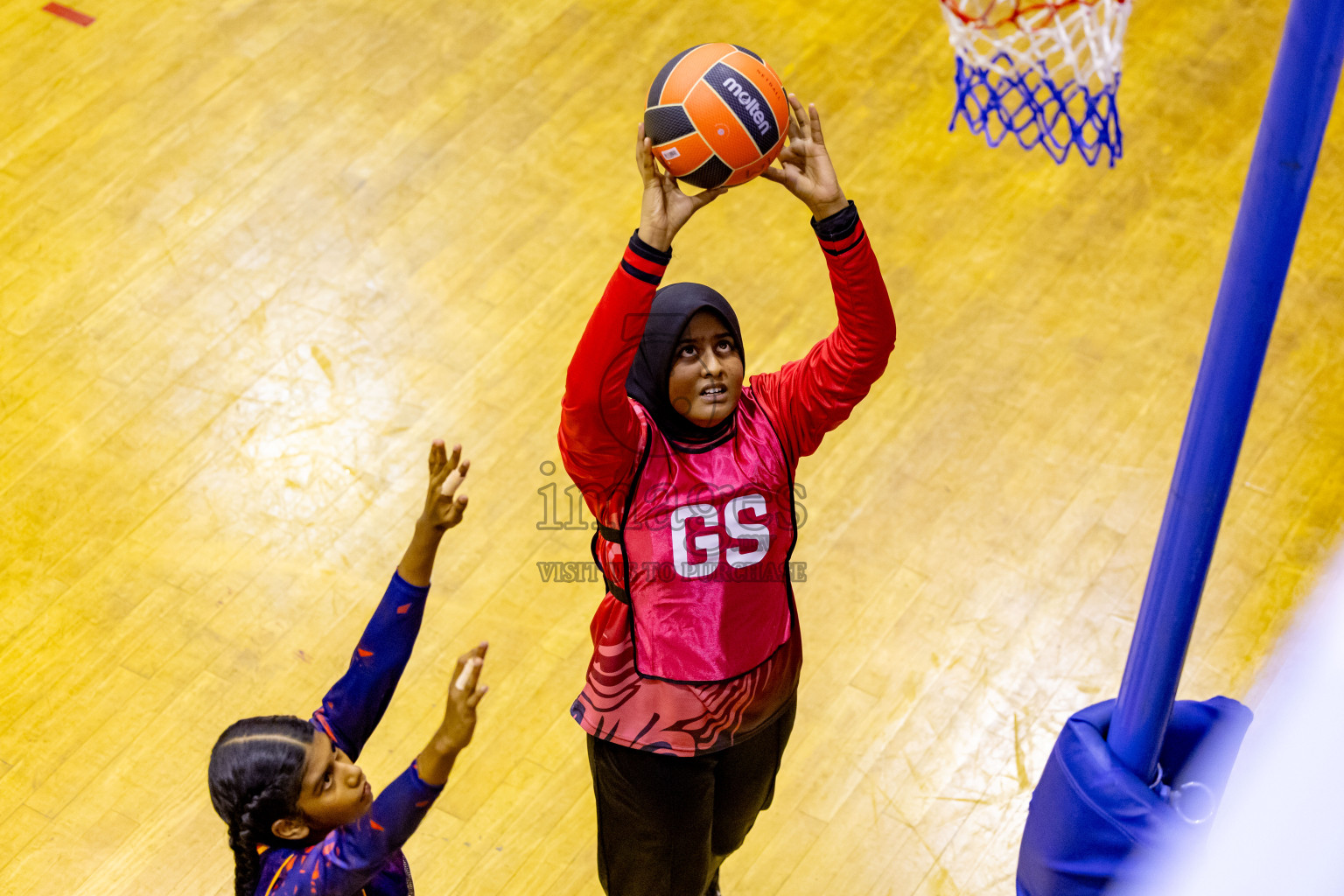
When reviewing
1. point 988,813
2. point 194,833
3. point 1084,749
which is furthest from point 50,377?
point 1084,749

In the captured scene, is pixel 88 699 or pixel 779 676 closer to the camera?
pixel 779 676

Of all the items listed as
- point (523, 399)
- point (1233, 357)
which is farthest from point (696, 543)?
point (523, 399)

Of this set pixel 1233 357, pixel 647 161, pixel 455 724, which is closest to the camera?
pixel 1233 357

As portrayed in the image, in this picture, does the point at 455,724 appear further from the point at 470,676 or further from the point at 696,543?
the point at 696,543

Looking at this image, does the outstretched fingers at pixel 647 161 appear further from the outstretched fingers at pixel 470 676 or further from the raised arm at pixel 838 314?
the outstretched fingers at pixel 470 676

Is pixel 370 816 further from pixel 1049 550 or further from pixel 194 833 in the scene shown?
pixel 1049 550

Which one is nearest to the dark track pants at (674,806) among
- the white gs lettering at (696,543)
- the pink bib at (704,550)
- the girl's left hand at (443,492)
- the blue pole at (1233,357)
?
the pink bib at (704,550)

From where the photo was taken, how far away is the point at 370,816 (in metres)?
1.96

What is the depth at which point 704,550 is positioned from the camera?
91.9 inches

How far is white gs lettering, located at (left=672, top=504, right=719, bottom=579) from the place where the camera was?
2.32 m

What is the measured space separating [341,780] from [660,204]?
1.08 m

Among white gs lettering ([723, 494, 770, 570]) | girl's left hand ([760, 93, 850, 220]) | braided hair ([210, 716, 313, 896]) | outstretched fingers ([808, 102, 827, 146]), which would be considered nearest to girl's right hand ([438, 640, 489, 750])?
braided hair ([210, 716, 313, 896])

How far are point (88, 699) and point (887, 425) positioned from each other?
2585 millimetres

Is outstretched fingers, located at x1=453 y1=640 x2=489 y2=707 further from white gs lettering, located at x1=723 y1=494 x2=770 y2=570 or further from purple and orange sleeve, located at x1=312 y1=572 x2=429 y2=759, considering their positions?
white gs lettering, located at x1=723 y1=494 x2=770 y2=570
